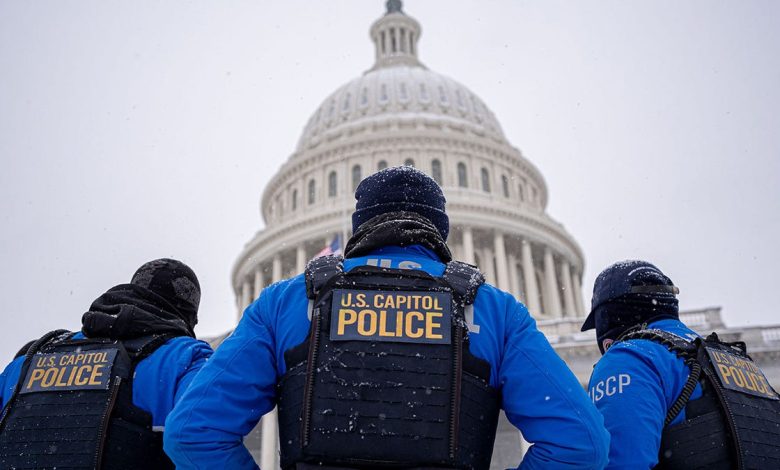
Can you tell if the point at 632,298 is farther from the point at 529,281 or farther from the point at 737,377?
the point at 529,281

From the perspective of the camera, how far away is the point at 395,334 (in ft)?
8.83

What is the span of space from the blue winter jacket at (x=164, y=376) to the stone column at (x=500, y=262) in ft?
118

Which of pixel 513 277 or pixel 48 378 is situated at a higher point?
pixel 513 277

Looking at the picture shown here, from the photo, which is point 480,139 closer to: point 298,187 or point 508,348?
point 298,187

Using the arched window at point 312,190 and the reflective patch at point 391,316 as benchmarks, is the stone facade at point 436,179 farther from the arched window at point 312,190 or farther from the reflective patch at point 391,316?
the reflective patch at point 391,316

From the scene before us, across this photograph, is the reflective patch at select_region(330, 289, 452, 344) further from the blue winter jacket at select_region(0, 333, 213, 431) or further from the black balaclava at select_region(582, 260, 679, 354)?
the black balaclava at select_region(582, 260, 679, 354)

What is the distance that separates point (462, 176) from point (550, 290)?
367 inches

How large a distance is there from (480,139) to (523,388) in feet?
149

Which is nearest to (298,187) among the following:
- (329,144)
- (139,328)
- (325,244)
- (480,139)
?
(329,144)

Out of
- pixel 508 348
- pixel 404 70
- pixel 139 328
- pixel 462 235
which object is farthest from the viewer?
pixel 404 70

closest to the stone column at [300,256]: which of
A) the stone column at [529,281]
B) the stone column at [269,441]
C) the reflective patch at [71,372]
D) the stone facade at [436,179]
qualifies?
the stone facade at [436,179]

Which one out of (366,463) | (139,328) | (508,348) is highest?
(139,328)

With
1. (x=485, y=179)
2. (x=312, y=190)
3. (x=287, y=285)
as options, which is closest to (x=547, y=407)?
(x=287, y=285)

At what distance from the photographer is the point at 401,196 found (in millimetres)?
3400
